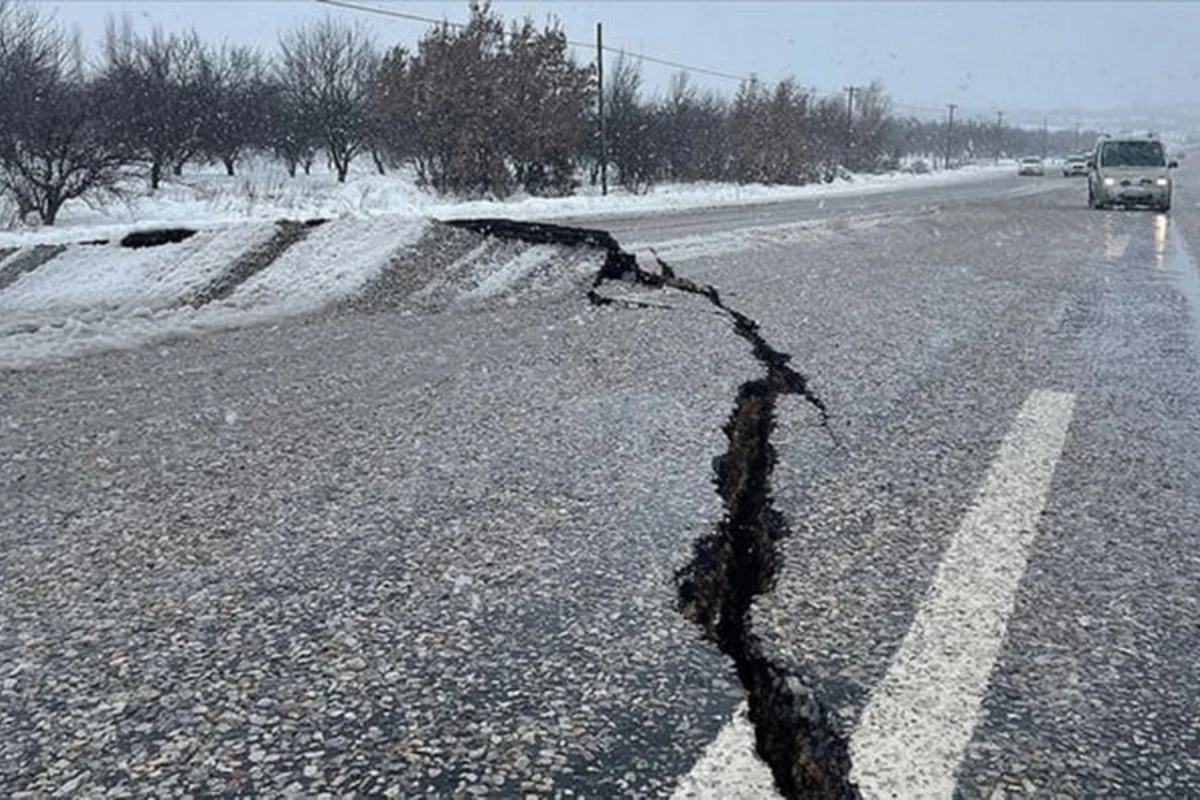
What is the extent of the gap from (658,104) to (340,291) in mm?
34244

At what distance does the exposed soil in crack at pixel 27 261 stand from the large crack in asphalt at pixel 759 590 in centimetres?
698

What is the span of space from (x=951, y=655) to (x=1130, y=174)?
20004mm

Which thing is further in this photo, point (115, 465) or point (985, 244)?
point (985, 244)

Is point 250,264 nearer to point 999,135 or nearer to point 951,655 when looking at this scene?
point 951,655

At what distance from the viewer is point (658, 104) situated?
131 feet

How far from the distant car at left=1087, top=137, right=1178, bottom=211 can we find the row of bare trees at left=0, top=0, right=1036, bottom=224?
46.4 feet

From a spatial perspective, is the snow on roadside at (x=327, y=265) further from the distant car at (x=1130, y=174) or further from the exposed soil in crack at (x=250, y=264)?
the distant car at (x=1130, y=174)

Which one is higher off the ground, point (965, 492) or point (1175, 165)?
point (1175, 165)

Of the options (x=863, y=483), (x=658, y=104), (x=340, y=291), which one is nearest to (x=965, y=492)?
(x=863, y=483)

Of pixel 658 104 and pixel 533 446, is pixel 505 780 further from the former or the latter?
pixel 658 104

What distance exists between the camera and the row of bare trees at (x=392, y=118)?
55.7ft

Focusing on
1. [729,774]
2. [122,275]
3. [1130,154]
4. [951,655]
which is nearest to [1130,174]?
[1130,154]

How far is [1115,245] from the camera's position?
40.6 feet

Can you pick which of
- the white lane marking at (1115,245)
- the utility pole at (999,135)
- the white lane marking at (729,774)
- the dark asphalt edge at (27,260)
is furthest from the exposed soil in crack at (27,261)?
the utility pole at (999,135)
